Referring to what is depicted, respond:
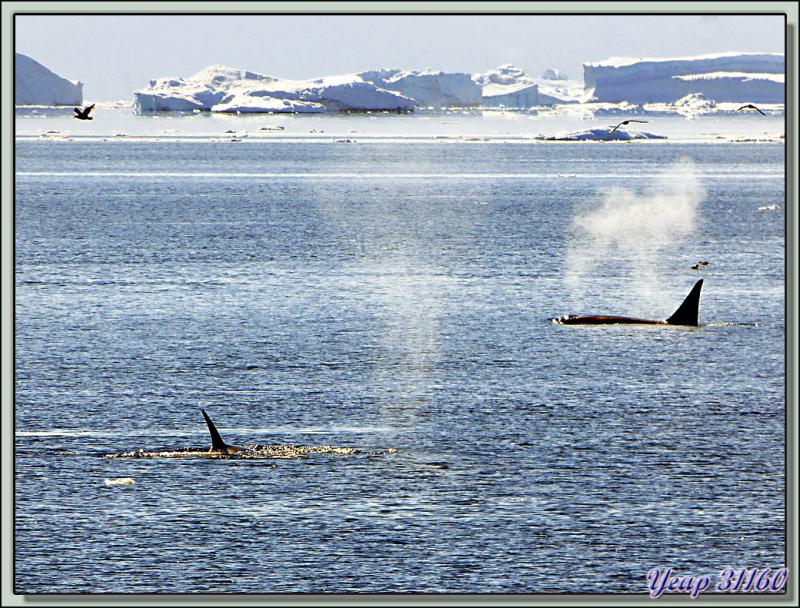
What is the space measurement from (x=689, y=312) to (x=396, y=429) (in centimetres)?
3147

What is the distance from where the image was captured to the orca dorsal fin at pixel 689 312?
7956cm

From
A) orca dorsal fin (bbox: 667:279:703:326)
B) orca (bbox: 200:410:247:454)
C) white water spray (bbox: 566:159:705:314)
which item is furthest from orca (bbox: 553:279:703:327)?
orca (bbox: 200:410:247:454)

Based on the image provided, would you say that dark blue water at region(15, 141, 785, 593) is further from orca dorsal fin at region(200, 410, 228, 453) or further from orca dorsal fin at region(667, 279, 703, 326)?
orca dorsal fin at region(667, 279, 703, 326)

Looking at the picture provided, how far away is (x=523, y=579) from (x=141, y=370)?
3200cm

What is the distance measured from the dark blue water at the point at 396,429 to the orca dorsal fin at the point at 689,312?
1.27m

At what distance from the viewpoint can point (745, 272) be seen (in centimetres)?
11038

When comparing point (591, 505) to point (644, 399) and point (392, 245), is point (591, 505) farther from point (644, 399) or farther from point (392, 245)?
point (392, 245)

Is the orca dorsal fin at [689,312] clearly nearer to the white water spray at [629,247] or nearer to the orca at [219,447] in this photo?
the white water spray at [629,247]

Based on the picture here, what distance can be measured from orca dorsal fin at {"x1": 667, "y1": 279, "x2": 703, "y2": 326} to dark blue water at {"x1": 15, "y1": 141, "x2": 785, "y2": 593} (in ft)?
4.18

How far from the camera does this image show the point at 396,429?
52.8 metres

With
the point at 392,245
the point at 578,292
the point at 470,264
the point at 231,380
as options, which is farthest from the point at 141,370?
the point at 392,245

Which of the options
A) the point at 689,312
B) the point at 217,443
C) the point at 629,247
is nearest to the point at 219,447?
the point at 217,443

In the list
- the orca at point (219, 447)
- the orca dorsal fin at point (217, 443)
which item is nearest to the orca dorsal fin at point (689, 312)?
the orca at point (219, 447)

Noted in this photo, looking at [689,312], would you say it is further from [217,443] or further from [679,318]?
[217,443]
